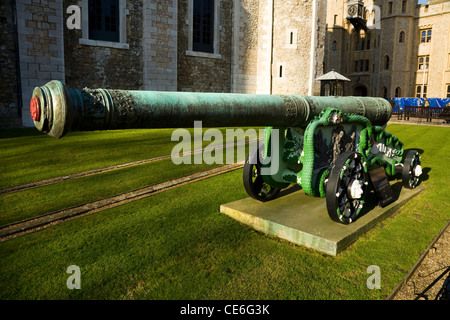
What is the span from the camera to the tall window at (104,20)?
15.4 m

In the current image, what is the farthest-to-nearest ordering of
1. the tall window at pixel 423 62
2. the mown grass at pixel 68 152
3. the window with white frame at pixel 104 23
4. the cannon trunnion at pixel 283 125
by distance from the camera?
the tall window at pixel 423 62 < the window with white frame at pixel 104 23 < the mown grass at pixel 68 152 < the cannon trunnion at pixel 283 125

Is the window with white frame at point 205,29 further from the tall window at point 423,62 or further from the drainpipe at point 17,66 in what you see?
the tall window at point 423,62

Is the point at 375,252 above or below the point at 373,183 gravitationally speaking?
below

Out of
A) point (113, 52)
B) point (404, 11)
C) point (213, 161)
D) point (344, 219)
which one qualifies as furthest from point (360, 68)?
point (344, 219)

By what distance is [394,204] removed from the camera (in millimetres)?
4535

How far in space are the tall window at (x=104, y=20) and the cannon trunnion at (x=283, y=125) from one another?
13854 mm
